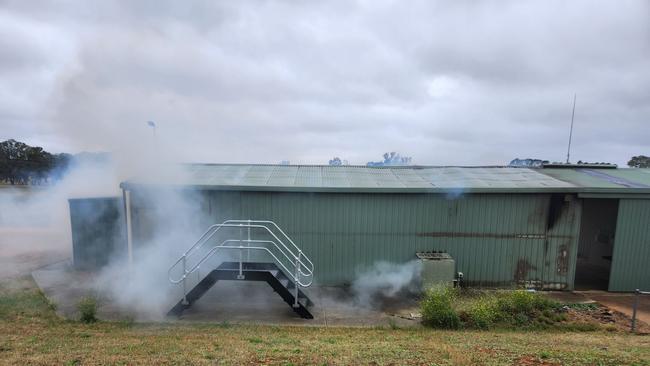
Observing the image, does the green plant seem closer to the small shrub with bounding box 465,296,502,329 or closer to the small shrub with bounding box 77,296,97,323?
the small shrub with bounding box 465,296,502,329

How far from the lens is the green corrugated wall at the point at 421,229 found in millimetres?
9953

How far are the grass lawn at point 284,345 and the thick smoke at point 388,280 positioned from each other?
7.21 feet

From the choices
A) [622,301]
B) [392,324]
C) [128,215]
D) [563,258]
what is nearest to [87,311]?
[128,215]

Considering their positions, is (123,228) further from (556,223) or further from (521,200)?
(556,223)

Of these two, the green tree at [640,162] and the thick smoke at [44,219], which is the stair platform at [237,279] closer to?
the thick smoke at [44,219]

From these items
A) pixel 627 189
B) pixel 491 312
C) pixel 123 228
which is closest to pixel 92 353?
pixel 123 228

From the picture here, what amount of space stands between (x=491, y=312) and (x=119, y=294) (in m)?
8.97

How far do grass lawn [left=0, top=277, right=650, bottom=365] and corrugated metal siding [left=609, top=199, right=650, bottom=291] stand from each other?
3.79 m

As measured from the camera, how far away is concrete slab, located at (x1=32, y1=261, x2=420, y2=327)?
7461 millimetres

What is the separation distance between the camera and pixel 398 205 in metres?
10.0

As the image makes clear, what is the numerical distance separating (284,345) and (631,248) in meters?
10.6

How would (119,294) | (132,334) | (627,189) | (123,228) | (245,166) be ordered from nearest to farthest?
(132,334) → (119,294) → (627,189) → (123,228) → (245,166)

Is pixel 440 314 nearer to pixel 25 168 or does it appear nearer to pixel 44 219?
pixel 44 219

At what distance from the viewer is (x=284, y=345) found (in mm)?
5719
